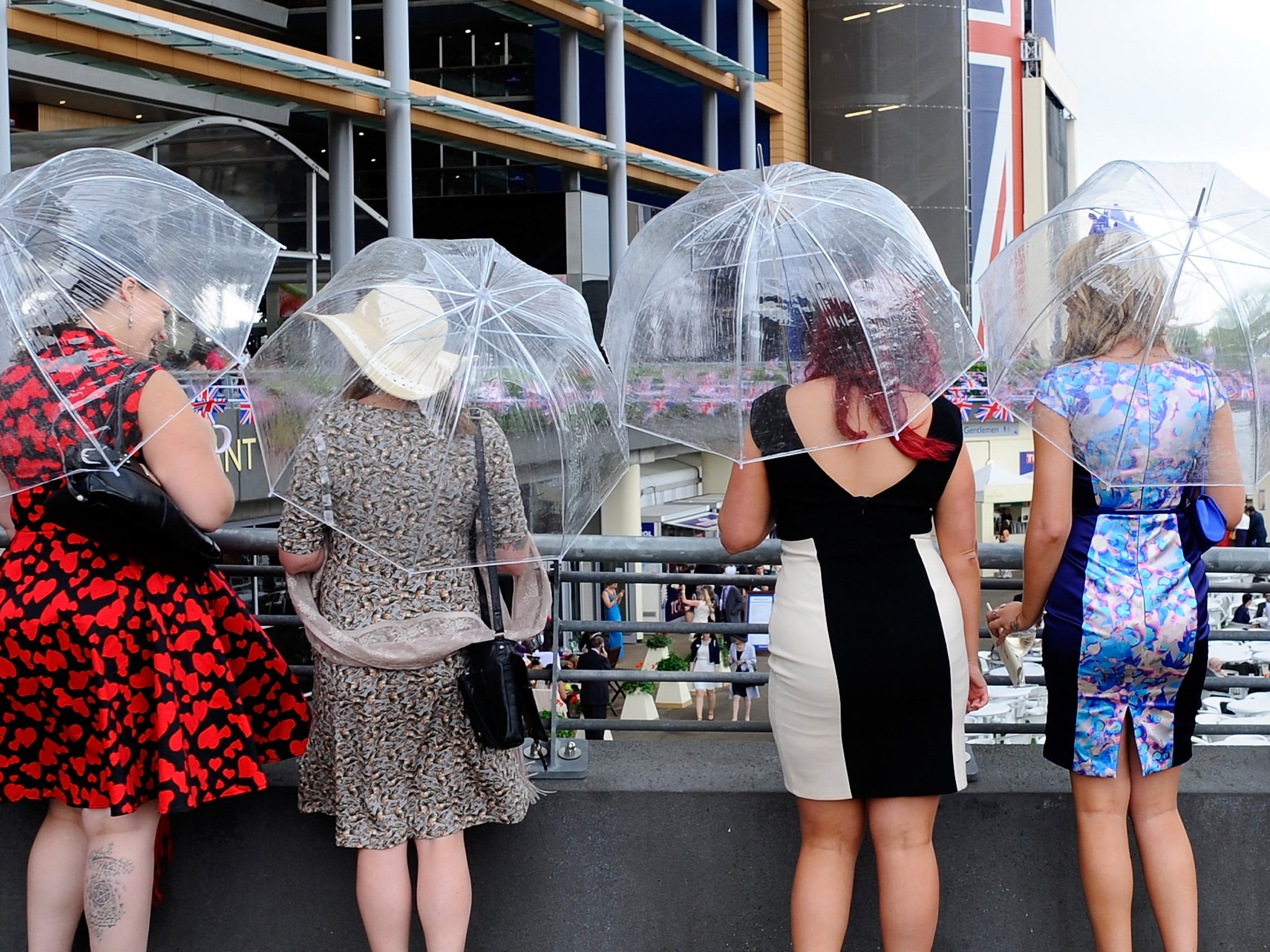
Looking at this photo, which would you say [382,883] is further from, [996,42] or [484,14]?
[996,42]

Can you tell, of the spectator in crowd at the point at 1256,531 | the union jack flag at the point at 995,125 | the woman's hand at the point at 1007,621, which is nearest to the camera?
the woman's hand at the point at 1007,621

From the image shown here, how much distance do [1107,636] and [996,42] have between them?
42466mm

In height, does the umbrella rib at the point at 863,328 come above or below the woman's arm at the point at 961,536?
above

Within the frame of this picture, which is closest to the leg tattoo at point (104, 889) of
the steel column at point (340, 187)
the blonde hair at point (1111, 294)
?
the blonde hair at point (1111, 294)

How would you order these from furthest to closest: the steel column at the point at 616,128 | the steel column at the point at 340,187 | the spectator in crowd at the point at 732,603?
the steel column at the point at 616,128, the steel column at the point at 340,187, the spectator in crowd at the point at 732,603

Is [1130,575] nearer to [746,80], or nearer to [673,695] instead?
[673,695]

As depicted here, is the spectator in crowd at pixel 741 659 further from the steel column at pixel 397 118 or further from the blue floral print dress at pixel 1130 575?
the blue floral print dress at pixel 1130 575

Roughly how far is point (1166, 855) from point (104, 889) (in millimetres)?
2325

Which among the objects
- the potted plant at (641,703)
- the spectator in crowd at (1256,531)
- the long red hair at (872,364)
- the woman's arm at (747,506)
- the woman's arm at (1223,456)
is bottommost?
the potted plant at (641,703)

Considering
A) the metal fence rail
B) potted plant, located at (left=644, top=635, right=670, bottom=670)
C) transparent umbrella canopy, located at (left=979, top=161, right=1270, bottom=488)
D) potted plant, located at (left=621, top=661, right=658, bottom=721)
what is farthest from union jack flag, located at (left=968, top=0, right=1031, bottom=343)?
transparent umbrella canopy, located at (left=979, top=161, right=1270, bottom=488)

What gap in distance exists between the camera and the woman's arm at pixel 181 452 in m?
2.68

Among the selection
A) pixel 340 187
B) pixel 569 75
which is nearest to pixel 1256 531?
pixel 569 75

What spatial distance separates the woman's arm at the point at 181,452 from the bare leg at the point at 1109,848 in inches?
78.1

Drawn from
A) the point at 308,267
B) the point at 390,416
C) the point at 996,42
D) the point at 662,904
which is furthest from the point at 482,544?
the point at 996,42
